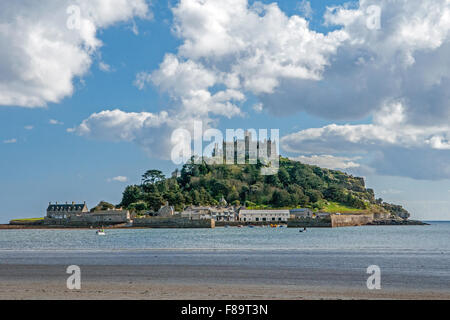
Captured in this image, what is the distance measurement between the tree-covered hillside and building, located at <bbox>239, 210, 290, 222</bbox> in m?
18.7

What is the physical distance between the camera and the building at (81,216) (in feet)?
427

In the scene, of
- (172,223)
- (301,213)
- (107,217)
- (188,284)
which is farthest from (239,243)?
(301,213)

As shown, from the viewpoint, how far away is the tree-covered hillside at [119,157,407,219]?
6004 inches

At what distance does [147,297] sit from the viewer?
52.0ft

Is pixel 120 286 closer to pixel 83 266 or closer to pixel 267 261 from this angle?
pixel 83 266

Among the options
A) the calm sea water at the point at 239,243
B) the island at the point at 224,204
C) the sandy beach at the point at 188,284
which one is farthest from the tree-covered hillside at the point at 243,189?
the sandy beach at the point at 188,284

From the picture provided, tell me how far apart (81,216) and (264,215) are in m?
53.6

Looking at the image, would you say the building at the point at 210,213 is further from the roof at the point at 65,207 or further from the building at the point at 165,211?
the roof at the point at 65,207

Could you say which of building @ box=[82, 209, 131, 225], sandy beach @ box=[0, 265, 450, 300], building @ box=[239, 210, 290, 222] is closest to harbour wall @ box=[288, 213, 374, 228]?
building @ box=[239, 210, 290, 222]

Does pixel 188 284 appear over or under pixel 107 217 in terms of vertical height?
over

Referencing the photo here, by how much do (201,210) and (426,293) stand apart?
4750 inches

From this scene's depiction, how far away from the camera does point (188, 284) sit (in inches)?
→ 763

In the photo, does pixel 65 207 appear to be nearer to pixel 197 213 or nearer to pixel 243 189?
pixel 197 213
